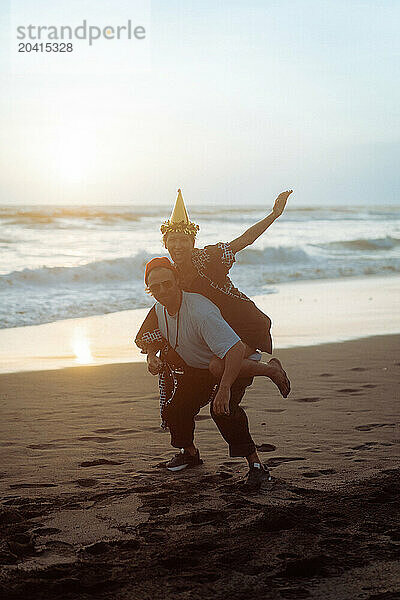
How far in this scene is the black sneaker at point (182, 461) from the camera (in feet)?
16.1

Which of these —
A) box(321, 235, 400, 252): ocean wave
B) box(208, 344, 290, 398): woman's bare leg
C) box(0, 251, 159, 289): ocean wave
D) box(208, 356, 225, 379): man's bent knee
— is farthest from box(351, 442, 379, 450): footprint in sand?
box(321, 235, 400, 252): ocean wave

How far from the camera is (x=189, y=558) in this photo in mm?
3531

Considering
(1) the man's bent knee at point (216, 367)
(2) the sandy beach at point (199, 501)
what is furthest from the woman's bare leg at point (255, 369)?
(2) the sandy beach at point (199, 501)

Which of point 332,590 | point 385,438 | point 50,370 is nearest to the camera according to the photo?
point 332,590

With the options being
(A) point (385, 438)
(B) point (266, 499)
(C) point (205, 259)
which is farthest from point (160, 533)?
(A) point (385, 438)

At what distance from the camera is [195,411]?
497 centimetres

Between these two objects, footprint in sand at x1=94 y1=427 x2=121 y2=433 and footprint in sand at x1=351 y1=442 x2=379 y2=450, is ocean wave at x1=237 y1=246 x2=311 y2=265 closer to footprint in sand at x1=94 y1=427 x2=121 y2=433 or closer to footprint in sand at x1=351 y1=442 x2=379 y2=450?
footprint in sand at x1=94 y1=427 x2=121 y2=433

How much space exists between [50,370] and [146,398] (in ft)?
5.48

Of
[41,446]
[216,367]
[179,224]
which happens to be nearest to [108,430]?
[41,446]

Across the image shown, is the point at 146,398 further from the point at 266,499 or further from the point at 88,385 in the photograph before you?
the point at 266,499

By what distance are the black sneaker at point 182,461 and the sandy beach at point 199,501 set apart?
0.26 ft

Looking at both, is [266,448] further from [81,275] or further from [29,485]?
[81,275]

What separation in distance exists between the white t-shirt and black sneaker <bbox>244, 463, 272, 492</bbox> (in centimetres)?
66

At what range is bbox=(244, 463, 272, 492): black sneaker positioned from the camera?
452cm
